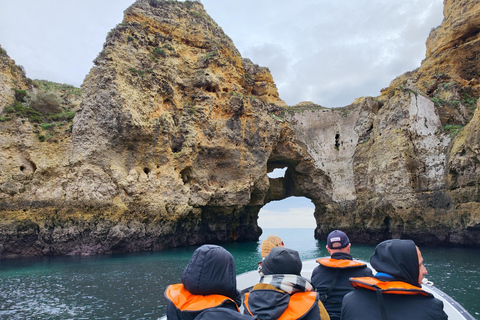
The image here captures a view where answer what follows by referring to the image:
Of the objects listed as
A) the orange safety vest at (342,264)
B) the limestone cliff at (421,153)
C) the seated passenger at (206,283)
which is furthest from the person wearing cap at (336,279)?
the limestone cliff at (421,153)

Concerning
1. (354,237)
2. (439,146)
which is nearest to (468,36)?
(439,146)

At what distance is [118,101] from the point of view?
18516 mm

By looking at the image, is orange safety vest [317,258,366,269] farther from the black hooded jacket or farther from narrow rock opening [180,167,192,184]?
narrow rock opening [180,167,192,184]

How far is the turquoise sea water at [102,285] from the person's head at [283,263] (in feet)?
19.8

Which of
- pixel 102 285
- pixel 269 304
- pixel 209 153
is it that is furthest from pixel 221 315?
pixel 209 153

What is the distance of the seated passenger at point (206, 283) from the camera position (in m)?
1.84

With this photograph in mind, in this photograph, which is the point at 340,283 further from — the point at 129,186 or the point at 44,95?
the point at 44,95

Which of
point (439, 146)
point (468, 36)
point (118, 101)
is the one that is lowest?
point (439, 146)

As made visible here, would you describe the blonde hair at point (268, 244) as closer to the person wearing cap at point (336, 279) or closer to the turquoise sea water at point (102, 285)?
the person wearing cap at point (336, 279)

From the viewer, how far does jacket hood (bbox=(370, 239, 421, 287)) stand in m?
1.86

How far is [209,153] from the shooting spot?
76.0 feet

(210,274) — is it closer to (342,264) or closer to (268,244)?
(268,244)

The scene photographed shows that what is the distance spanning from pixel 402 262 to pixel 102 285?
1047cm

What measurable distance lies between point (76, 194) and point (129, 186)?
2989mm
